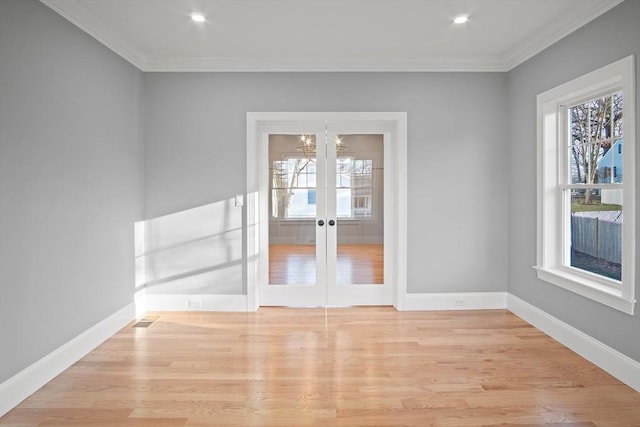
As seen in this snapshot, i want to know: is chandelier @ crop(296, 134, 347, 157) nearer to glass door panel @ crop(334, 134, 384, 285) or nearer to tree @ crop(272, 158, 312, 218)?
glass door panel @ crop(334, 134, 384, 285)

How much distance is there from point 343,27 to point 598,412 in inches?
132

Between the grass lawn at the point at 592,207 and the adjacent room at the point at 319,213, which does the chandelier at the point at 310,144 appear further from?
the grass lawn at the point at 592,207

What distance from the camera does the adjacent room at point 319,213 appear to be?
260cm

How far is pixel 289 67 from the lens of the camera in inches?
170

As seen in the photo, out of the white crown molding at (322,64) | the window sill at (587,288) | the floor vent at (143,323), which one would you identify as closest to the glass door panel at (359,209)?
the white crown molding at (322,64)

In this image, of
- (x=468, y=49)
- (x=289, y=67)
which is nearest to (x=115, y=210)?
(x=289, y=67)

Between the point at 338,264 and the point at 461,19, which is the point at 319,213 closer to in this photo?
the point at 338,264

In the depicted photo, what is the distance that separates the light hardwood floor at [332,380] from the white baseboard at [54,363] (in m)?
0.06

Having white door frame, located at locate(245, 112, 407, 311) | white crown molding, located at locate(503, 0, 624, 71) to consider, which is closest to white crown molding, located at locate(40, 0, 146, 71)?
white door frame, located at locate(245, 112, 407, 311)

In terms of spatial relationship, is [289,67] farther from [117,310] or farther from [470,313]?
[470,313]

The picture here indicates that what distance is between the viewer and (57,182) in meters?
2.94

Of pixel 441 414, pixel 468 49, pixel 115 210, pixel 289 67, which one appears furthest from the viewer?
pixel 289 67

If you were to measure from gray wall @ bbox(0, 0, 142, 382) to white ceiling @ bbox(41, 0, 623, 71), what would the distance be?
35cm

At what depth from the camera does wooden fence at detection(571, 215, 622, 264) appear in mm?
3084
